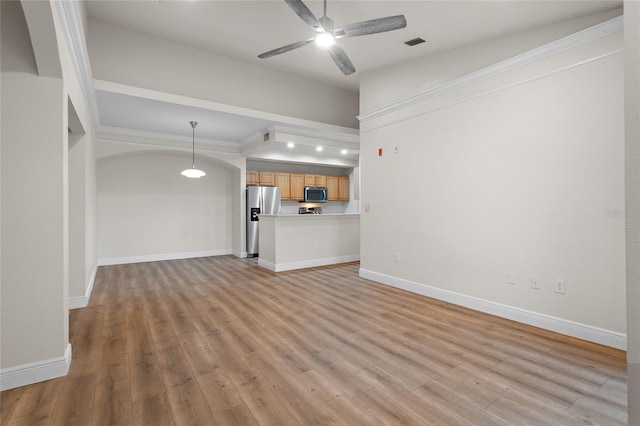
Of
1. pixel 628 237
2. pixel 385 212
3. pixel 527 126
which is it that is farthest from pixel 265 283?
pixel 628 237

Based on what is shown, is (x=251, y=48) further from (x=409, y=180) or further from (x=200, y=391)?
(x=200, y=391)

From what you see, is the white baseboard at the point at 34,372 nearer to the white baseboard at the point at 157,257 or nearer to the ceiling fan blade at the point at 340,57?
the ceiling fan blade at the point at 340,57

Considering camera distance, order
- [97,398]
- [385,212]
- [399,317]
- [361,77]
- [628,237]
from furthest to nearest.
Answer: [361,77] → [385,212] → [399,317] → [97,398] → [628,237]

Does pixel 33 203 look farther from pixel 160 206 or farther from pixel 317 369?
pixel 160 206

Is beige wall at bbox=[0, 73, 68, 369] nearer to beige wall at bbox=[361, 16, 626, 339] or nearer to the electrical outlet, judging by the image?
beige wall at bbox=[361, 16, 626, 339]

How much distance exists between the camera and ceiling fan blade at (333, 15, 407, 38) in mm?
2465

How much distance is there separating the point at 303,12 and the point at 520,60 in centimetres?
231

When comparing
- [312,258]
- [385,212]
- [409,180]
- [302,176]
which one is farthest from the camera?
[302,176]

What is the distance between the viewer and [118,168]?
644cm

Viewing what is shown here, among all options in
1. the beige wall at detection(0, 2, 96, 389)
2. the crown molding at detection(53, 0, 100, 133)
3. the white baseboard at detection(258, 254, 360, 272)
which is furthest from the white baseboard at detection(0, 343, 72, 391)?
the white baseboard at detection(258, 254, 360, 272)

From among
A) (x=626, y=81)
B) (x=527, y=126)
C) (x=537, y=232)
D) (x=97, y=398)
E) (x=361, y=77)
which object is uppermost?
(x=361, y=77)

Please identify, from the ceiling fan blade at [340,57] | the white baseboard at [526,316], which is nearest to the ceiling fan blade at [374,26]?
the ceiling fan blade at [340,57]

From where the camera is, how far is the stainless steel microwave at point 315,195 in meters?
8.64

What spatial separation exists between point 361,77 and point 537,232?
3.48 meters
